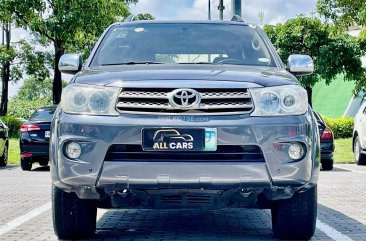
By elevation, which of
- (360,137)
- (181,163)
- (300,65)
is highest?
(300,65)

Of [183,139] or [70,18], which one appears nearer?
[183,139]

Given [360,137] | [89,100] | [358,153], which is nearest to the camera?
[89,100]

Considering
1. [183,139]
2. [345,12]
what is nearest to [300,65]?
[183,139]

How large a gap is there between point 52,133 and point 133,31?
176cm

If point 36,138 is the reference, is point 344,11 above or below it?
above

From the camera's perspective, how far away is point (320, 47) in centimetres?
3653

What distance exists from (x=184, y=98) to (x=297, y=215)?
4.82 ft

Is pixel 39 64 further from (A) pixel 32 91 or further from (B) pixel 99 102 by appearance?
(A) pixel 32 91

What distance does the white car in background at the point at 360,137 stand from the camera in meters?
18.5

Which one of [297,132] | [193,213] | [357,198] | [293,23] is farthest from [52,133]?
[293,23]

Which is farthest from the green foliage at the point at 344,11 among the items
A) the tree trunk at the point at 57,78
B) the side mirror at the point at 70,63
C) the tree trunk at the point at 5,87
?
the tree trunk at the point at 5,87

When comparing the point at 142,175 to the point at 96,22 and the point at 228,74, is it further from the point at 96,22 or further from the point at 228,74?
the point at 96,22

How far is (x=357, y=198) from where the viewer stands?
1042 cm

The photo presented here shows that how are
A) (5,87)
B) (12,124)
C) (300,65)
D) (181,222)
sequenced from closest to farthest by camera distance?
1. (300,65)
2. (181,222)
3. (12,124)
4. (5,87)
